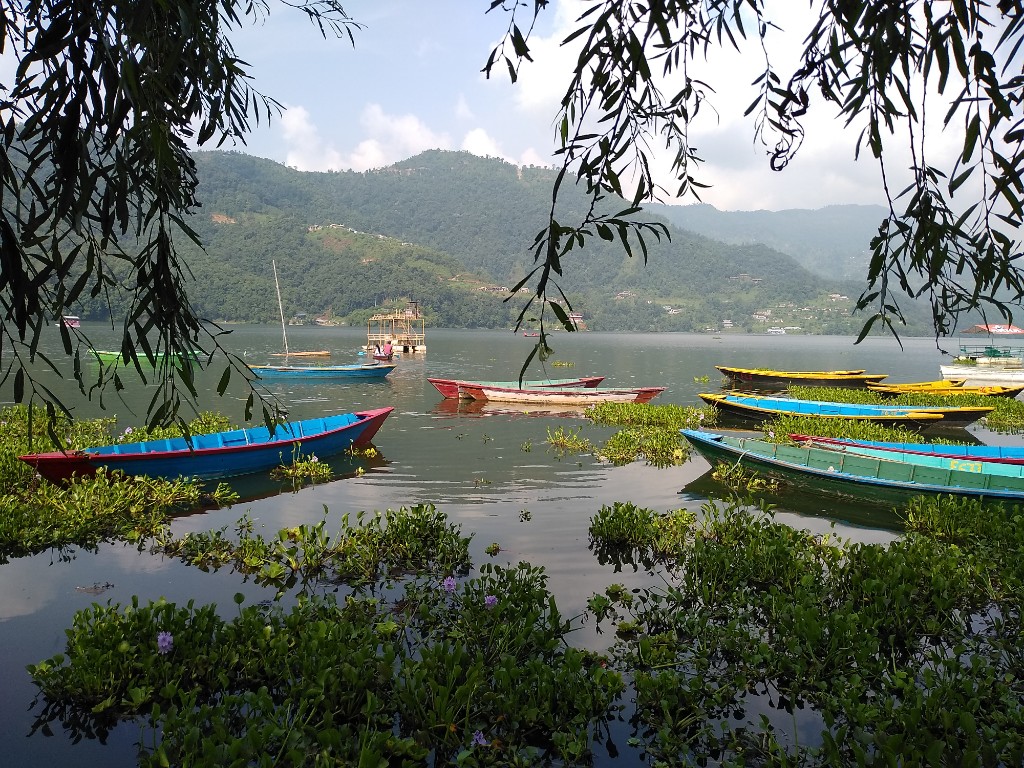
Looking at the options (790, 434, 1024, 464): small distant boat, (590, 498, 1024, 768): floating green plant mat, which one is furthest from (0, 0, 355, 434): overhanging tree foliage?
(790, 434, 1024, 464): small distant boat

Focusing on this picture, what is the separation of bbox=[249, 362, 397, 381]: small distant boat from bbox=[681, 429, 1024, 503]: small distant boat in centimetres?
2779

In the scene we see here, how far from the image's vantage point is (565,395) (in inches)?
1059

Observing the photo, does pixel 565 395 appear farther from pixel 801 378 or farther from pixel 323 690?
pixel 323 690

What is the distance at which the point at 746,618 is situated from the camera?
6703 mm

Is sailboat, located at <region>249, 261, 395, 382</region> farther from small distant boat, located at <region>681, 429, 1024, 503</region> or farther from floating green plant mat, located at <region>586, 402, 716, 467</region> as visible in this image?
small distant boat, located at <region>681, 429, 1024, 503</region>

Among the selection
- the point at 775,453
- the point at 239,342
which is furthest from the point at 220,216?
the point at 775,453

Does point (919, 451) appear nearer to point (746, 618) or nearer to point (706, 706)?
point (746, 618)

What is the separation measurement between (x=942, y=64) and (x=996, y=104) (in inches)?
8.3

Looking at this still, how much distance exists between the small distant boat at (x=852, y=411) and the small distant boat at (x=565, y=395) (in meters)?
2.84

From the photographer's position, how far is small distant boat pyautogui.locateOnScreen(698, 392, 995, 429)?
1984 cm

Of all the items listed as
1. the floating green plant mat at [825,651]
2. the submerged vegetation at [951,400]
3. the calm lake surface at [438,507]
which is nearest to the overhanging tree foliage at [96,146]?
the calm lake surface at [438,507]

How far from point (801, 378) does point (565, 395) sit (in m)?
15.8

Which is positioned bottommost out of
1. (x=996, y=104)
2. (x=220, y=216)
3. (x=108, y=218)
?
(x=108, y=218)

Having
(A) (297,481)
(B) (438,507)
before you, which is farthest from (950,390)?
(A) (297,481)
